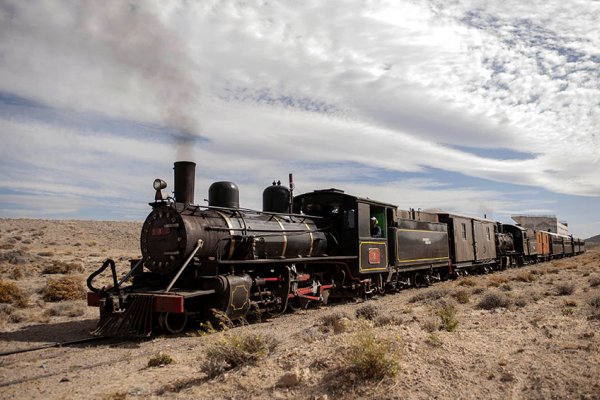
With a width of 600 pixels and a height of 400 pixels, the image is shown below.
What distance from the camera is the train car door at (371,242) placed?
13.4m

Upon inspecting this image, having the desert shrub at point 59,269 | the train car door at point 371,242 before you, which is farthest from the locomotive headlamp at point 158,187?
the desert shrub at point 59,269

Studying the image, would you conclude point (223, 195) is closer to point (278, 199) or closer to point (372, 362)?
point (278, 199)

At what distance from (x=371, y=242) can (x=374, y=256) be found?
496 millimetres

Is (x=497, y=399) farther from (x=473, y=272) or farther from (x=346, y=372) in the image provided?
(x=473, y=272)

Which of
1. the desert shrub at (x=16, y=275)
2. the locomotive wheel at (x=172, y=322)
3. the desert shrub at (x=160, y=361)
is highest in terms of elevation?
the desert shrub at (x=16, y=275)

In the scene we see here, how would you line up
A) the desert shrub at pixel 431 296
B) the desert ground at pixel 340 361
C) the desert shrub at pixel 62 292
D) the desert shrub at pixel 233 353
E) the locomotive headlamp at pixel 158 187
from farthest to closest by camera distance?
the desert shrub at pixel 62 292 < the desert shrub at pixel 431 296 < the locomotive headlamp at pixel 158 187 < the desert shrub at pixel 233 353 < the desert ground at pixel 340 361

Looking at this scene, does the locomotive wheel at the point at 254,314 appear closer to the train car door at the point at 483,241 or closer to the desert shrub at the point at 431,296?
the desert shrub at the point at 431,296

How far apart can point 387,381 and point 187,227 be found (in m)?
5.52

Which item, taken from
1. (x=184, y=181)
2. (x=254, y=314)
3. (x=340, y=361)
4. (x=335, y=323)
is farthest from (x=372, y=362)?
(x=184, y=181)

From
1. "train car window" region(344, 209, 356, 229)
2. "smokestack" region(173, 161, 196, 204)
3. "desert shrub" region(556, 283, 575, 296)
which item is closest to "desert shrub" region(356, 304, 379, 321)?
"train car window" region(344, 209, 356, 229)

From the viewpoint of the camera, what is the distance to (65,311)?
1156cm

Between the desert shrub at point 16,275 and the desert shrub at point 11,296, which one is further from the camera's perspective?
the desert shrub at point 16,275

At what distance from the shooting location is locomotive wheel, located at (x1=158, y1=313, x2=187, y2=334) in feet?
28.7

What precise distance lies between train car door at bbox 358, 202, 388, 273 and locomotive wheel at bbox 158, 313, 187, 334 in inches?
232
